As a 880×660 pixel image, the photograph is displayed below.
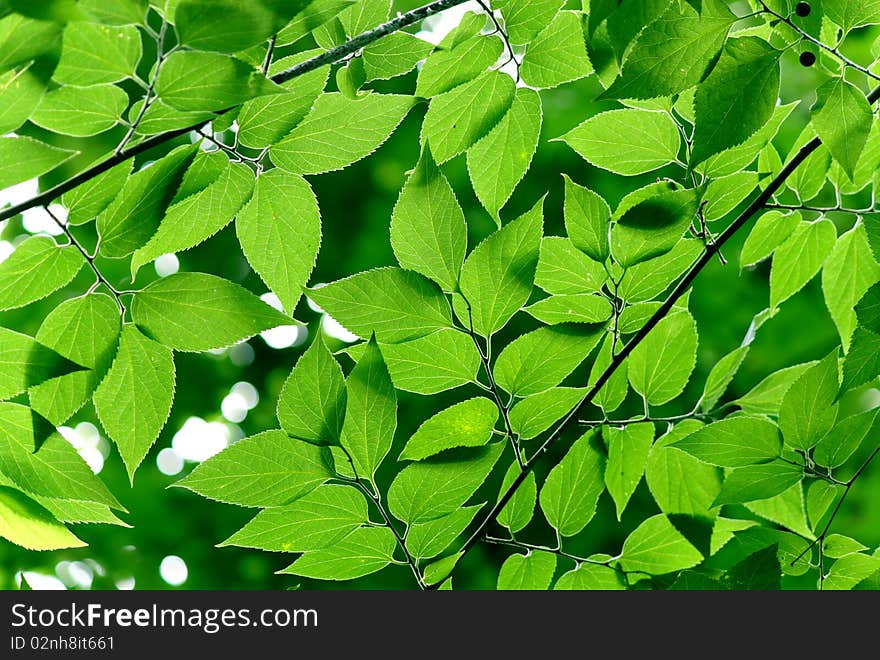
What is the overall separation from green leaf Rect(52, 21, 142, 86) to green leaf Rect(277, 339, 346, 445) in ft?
0.88

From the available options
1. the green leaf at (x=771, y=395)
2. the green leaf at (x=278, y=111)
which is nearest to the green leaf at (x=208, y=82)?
the green leaf at (x=278, y=111)

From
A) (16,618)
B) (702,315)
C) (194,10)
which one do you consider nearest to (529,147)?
(194,10)

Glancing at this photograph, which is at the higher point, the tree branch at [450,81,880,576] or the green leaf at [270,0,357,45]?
the green leaf at [270,0,357,45]

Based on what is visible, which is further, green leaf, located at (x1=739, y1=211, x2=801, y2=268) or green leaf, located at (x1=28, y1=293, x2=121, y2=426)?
green leaf, located at (x1=739, y1=211, x2=801, y2=268)

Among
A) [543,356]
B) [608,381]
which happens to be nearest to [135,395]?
[543,356]

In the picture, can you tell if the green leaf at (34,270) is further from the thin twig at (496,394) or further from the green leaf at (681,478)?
the green leaf at (681,478)

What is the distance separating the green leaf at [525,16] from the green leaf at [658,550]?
0.53 metres

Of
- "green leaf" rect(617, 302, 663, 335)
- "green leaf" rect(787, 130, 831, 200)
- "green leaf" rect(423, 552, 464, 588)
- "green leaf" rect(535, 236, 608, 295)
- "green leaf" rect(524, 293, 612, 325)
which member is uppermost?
"green leaf" rect(787, 130, 831, 200)

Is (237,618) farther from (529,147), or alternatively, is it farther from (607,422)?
(529,147)

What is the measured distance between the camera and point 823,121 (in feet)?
2.09

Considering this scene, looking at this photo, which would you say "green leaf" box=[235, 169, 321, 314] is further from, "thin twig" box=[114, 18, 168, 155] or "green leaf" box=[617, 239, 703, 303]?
→ "green leaf" box=[617, 239, 703, 303]

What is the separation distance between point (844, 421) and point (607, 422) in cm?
25

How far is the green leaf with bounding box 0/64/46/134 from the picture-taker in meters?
0.51

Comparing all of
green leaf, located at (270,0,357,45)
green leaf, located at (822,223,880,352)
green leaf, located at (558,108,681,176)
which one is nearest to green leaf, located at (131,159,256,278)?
green leaf, located at (270,0,357,45)
